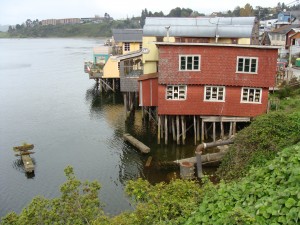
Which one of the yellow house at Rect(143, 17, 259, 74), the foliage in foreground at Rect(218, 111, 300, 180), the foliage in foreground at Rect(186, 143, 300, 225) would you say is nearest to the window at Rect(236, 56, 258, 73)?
the yellow house at Rect(143, 17, 259, 74)

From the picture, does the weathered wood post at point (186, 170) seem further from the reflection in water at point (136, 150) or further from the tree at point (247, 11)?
the tree at point (247, 11)

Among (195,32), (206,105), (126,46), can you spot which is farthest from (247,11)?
(206,105)

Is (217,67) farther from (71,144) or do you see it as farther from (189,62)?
(71,144)

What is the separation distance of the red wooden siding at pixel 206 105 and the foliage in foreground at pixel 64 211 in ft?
53.4

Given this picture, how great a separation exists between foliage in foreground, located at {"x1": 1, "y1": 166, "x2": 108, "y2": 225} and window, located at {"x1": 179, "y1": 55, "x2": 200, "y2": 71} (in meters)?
16.8

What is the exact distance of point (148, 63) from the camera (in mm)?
33594

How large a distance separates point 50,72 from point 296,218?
77.1m

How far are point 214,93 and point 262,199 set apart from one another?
20.4 meters

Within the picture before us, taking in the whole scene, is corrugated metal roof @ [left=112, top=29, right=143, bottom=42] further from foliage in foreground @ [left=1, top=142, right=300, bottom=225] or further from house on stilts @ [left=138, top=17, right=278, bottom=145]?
foliage in foreground @ [left=1, top=142, right=300, bottom=225]

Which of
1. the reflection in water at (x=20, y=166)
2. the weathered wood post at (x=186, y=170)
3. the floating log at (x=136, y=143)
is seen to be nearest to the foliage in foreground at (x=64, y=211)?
the weathered wood post at (x=186, y=170)

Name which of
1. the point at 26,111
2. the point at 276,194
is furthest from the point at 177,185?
the point at 26,111

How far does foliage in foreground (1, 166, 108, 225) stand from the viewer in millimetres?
11227

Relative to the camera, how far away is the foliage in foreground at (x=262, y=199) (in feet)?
24.3

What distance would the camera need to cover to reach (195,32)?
106 ft
